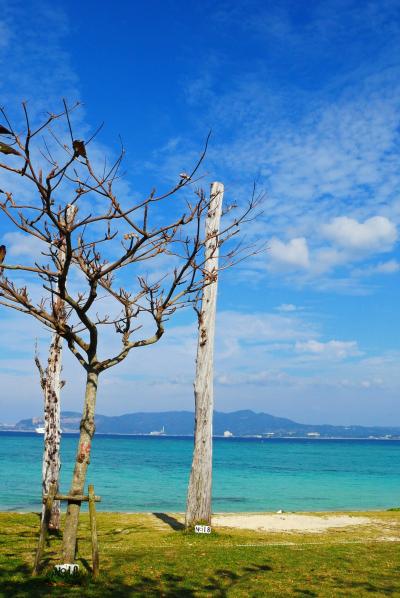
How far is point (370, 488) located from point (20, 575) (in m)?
34.4

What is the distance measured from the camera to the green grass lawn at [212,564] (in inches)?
314

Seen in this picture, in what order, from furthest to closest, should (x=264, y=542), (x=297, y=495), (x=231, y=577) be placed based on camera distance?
(x=297, y=495), (x=264, y=542), (x=231, y=577)

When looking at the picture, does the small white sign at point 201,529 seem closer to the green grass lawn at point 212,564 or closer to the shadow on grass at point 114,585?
the green grass lawn at point 212,564

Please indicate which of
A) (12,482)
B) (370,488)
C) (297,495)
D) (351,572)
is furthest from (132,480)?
(351,572)

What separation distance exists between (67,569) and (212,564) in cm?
269

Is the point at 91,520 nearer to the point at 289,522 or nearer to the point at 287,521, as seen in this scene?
the point at 289,522

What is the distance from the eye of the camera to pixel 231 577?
8898 mm

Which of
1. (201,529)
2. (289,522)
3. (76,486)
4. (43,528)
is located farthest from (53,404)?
(289,522)

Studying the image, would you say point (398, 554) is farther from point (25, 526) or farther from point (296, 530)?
point (25, 526)

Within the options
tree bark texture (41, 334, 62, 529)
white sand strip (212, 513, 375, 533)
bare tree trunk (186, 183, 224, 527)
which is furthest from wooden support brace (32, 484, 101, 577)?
white sand strip (212, 513, 375, 533)

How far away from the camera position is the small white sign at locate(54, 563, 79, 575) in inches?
317

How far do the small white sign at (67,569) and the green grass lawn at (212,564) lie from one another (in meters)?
0.12

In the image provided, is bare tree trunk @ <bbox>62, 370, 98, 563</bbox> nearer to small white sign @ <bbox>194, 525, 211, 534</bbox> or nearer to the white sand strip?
small white sign @ <bbox>194, 525, 211, 534</bbox>

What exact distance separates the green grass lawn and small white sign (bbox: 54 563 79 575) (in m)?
0.12
